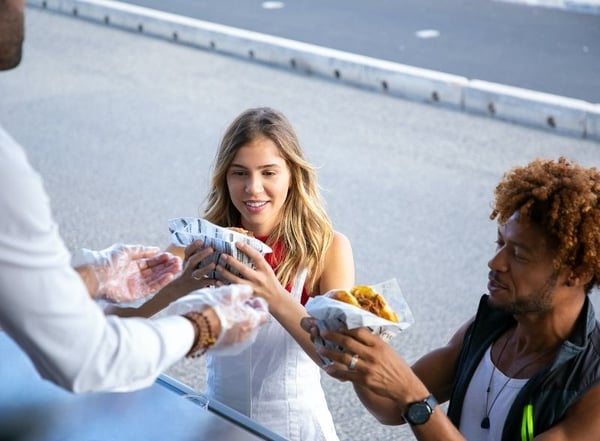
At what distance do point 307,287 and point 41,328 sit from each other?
1.38 m

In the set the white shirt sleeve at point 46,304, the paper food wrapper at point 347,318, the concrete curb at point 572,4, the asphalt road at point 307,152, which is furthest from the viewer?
the concrete curb at point 572,4

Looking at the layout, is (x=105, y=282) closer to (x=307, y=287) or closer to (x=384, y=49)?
(x=307, y=287)

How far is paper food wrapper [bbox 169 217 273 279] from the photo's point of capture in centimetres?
263

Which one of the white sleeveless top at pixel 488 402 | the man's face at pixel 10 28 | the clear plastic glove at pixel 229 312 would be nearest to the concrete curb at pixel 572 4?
the white sleeveless top at pixel 488 402

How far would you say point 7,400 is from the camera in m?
2.56

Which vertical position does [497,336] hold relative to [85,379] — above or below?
below

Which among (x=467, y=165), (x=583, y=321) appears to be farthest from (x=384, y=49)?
(x=583, y=321)

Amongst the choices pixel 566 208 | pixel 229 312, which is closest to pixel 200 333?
pixel 229 312

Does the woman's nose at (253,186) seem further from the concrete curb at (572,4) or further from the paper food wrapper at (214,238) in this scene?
the concrete curb at (572,4)

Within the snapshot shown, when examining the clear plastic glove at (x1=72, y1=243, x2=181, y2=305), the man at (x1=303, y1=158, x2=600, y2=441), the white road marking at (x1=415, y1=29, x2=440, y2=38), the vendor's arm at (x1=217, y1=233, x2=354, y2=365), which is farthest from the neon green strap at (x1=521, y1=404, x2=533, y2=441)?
the white road marking at (x1=415, y1=29, x2=440, y2=38)

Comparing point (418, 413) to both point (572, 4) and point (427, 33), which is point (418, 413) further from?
point (572, 4)

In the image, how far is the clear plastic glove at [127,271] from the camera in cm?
268

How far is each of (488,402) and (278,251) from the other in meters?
0.86

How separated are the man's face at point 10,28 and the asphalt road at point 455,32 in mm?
6232
